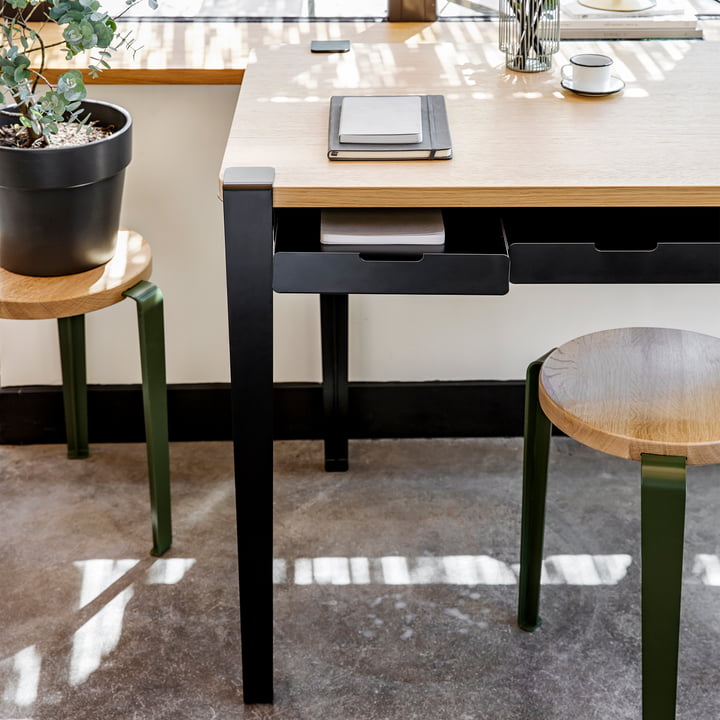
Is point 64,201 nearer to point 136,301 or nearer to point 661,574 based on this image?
point 136,301

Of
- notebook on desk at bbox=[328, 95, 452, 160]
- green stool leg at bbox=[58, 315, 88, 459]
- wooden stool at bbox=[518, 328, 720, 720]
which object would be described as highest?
notebook on desk at bbox=[328, 95, 452, 160]

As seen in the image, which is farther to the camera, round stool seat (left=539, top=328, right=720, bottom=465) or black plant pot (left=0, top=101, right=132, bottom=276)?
black plant pot (left=0, top=101, right=132, bottom=276)

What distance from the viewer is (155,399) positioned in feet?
6.33

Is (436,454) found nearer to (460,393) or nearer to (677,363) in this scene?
(460,393)

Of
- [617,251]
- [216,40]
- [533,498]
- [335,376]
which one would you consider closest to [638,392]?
[617,251]

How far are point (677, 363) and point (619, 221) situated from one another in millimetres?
236

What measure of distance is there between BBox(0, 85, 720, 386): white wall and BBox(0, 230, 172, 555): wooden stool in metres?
0.23

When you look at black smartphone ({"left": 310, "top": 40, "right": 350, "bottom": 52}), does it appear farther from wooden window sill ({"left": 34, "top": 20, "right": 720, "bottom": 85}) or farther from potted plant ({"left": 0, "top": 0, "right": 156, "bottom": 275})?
potted plant ({"left": 0, "top": 0, "right": 156, "bottom": 275})

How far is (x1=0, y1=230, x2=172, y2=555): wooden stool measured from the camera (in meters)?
1.78

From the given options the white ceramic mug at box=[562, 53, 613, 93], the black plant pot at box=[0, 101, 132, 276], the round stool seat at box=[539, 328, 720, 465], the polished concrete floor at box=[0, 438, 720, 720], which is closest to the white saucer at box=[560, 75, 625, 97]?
the white ceramic mug at box=[562, 53, 613, 93]

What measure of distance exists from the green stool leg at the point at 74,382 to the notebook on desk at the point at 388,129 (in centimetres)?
85

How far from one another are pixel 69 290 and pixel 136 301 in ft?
0.39

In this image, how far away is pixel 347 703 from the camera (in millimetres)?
1695

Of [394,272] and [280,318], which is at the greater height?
[394,272]
